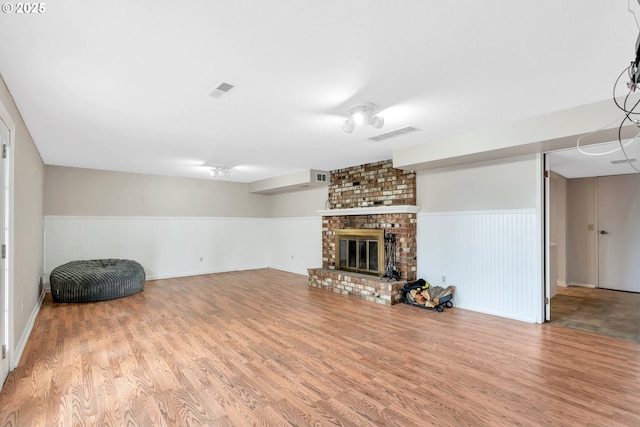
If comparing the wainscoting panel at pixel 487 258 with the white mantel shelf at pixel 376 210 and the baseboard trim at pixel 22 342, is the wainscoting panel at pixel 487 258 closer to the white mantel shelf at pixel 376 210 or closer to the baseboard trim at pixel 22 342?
the white mantel shelf at pixel 376 210

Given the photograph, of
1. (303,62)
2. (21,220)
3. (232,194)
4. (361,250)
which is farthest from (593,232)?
(21,220)

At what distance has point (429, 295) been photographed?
14.6 feet

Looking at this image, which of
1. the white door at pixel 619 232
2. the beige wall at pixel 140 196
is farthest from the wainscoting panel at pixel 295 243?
the white door at pixel 619 232

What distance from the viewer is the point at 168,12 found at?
5.31 ft

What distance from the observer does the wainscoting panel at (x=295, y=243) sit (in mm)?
7081

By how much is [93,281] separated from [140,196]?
7.61 ft

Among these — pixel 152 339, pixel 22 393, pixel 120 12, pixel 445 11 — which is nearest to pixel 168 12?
pixel 120 12

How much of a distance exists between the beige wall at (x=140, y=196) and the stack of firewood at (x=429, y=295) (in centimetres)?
508

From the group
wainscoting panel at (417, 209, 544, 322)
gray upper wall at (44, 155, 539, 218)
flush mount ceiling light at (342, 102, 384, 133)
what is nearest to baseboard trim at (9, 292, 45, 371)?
gray upper wall at (44, 155, 539, 218)

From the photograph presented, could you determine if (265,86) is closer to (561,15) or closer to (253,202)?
(561,15)

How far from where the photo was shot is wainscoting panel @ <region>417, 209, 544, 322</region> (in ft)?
12.6

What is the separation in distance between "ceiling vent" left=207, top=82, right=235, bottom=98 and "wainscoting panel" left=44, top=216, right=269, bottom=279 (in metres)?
5.07

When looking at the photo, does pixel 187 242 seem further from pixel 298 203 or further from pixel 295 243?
pixel 298 203

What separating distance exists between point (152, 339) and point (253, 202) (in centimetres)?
534
